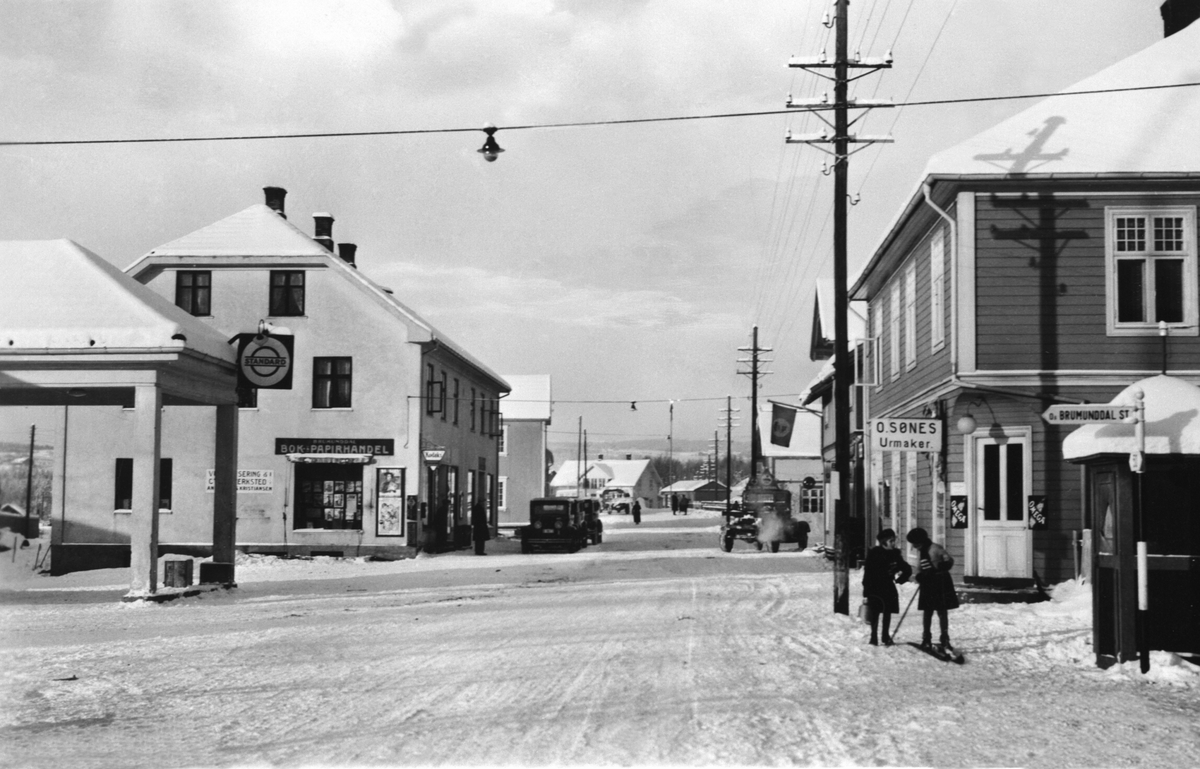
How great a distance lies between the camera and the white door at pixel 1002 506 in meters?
19.5

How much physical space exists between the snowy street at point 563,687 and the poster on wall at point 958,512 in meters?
1.90

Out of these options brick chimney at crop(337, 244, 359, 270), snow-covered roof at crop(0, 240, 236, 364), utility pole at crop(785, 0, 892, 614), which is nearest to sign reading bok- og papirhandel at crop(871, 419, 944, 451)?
utility pole at crop(785, 0, 892, 614)

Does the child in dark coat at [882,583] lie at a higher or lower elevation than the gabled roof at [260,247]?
lower

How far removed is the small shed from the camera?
39.3 ft

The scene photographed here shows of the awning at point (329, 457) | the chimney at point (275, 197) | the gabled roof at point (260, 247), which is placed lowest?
the awning at point (329, 457)

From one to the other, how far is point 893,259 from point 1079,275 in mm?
7241

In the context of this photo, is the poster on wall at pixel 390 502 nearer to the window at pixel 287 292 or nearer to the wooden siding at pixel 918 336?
the window at pixel 287 292

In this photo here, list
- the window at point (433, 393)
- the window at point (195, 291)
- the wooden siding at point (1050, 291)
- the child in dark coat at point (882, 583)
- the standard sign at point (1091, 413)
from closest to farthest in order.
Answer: the standard sign at point (1091, 413) < the child in dark coat at point (882, 583) < the wooden siding at point (1050, 291) < the window at point (195, 291) < the window at point (433, 393)

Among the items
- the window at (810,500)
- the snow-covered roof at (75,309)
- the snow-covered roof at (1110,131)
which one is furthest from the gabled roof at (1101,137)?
the window at (810,500)

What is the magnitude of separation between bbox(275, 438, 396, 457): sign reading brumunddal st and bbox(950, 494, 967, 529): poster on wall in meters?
19.0

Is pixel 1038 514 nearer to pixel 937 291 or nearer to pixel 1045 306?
pixel 1045 306

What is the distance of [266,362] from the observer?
22.1m

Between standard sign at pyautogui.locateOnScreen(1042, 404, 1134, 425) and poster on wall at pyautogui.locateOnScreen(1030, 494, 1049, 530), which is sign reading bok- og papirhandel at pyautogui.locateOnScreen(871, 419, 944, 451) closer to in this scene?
poster on wall at pyautogui.locateOnScreen(1030, 494, 1049, 530)

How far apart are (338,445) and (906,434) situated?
21752 millimetres
